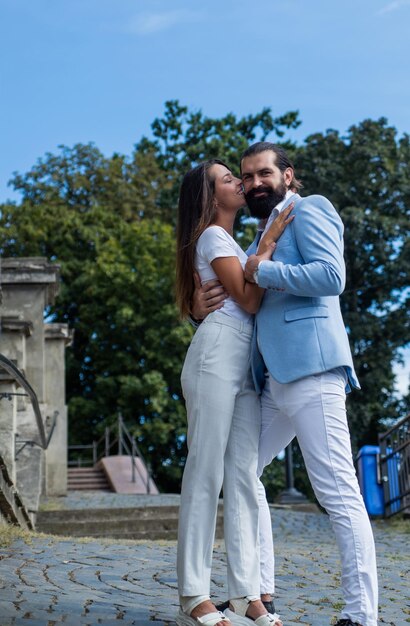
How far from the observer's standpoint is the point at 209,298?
4.78 m

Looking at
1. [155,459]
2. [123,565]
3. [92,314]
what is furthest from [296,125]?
[123,565]

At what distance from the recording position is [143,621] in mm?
5070

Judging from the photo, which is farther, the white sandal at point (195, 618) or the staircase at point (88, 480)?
the staircase at point (88, 480)

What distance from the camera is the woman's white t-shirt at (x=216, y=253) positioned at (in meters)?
4.75

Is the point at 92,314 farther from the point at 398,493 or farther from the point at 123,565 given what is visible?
the point at 123,565

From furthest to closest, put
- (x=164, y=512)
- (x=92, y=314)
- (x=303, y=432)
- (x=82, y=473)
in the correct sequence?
1. (x=92, y=314)
2. (x=82, y=473)
3. (x=164, y=512)
4. (x=303, y=432)

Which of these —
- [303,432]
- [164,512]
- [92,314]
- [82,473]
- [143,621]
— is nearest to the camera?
[303,432]

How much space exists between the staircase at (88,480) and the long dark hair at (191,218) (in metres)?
21.2

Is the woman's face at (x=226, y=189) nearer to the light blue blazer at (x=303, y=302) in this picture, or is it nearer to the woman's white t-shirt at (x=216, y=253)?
the woman's white t-shirt at (x=216, y=253)

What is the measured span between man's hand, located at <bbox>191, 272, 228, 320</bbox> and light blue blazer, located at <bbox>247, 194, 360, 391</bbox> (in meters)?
0.20

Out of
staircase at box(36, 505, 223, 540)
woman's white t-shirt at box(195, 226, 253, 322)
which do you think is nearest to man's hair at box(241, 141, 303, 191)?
woman's white t-shirt at box(195, 226, 253, 322)

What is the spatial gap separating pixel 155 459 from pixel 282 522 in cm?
1906

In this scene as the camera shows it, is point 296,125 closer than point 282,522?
No

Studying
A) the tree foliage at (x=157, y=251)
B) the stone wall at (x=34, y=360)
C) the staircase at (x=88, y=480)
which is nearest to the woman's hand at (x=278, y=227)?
the stone wall at (x=34, y=360)
